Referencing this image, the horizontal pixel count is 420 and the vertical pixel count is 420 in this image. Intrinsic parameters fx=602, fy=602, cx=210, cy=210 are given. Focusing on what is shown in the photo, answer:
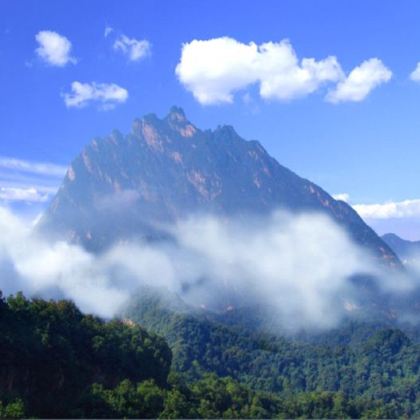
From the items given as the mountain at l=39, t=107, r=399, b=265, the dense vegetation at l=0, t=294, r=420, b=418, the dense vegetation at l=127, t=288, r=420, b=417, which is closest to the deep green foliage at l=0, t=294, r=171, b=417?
the dense vegetation at l=0, t=294, r=420, b=418

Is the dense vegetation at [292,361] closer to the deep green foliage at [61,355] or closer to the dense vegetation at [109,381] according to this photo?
the dense vegetation at [109,381]

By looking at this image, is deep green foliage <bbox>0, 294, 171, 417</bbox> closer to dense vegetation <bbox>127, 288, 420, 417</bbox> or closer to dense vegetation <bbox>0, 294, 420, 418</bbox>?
dense vegetation <bbox>0, 294, 420, 418</bbox>

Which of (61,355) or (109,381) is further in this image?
(109,381)

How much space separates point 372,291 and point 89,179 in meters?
67.3

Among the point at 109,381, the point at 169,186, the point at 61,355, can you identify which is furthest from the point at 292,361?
the point at 169,186

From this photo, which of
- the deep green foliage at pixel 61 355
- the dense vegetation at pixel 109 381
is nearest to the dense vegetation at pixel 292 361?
the dense vegetation at pixel 109 381

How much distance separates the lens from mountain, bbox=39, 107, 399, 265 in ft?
426

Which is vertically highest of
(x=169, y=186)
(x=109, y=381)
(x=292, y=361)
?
(x=169, y=186)

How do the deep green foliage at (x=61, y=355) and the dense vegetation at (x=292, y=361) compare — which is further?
the dense vegetation at (x=292, y=361)

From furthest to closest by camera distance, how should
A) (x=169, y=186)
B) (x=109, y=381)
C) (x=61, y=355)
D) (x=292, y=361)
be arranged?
(x=169, y=186), (x=292, y=361), (x=109, y=381), (x=61, y=355)

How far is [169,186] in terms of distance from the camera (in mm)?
140000

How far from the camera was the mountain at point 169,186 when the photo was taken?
426 ft

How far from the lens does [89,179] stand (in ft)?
451

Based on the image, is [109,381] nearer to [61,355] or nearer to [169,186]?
[61,355]
